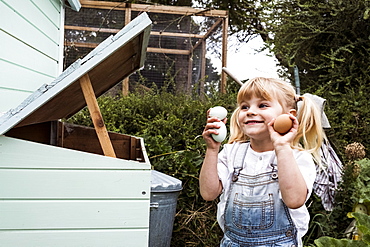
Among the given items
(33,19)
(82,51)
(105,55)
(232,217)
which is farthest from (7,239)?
(82,51)

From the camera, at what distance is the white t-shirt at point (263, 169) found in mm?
1860

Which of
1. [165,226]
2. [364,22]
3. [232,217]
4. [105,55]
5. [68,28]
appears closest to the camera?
[105,55]

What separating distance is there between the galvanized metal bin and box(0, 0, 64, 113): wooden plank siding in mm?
1182

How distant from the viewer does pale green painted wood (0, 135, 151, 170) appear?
5.41ft

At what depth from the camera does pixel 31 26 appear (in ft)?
10.9

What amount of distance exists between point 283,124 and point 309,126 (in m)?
0.41

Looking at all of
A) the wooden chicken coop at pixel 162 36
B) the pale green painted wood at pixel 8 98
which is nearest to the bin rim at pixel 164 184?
A: the pale green painted wood at pixel 8 98

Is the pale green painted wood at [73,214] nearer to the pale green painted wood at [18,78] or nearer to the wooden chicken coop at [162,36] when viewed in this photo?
the pale green painted wood at [18,78]

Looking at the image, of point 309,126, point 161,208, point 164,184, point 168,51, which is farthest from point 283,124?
point 168,51

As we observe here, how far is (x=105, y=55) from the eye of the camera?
1.62 meters

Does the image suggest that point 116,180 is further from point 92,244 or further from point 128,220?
point 92,244

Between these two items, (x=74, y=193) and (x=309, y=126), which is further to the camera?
(x=309, y=126)

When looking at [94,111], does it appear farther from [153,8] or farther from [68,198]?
[153,8]

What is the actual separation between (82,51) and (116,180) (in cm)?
475
